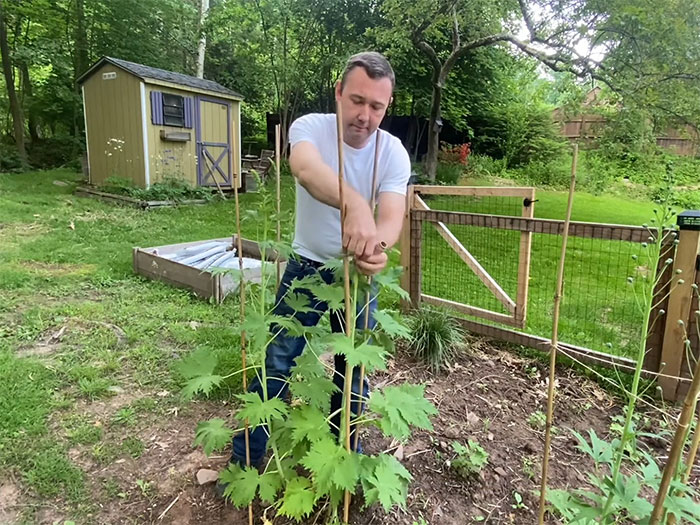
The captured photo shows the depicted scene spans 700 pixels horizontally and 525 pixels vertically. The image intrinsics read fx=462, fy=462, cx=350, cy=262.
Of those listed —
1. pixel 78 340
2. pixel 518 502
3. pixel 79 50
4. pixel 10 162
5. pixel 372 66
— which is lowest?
pixel 518 502

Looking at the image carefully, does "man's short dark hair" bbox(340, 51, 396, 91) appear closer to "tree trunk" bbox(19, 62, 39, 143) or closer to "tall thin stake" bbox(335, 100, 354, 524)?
"tall thin stake" bbox(335, 100, 354, 524)

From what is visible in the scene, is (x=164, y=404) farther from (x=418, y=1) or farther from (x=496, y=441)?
(x=418, y=1)

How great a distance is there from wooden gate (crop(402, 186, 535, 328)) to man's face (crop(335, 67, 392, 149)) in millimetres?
1945

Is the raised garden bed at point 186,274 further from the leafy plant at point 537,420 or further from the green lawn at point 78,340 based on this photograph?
the leafy plant at point 537,420

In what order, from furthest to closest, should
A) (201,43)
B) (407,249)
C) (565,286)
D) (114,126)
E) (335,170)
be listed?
(201,43) → (114,126) → (565,286) → (407,249) → (335,170)

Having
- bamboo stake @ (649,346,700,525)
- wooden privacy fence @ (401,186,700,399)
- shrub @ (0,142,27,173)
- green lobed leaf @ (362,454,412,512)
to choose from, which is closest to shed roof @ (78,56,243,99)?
shrub @ (0,142,27,173)

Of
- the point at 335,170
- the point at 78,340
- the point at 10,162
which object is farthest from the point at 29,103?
the point at 335,170

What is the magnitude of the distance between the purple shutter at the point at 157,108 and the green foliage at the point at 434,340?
28.0 feet

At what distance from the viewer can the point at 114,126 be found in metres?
10.0

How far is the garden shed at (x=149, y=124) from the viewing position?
9625mm

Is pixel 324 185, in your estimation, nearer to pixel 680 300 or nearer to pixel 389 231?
pixel 389 231

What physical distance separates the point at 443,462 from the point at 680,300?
1.63 meters

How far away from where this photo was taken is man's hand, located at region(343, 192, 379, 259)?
1.10 metres

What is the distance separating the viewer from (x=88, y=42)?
46.0ft
